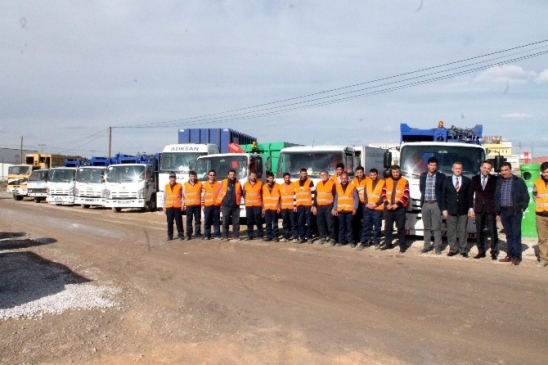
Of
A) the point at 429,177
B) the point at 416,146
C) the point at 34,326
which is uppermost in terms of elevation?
the point at 416,146

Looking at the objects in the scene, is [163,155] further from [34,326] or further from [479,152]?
[34,326]

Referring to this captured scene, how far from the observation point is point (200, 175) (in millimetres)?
16562

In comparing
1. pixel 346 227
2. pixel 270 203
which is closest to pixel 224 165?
pixel 270 203

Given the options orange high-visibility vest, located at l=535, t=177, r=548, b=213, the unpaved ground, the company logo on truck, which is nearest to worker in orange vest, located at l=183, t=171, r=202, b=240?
the unpaved ground

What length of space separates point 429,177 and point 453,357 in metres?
6.30

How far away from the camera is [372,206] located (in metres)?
11.3

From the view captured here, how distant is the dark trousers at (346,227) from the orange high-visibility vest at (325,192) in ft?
1.54

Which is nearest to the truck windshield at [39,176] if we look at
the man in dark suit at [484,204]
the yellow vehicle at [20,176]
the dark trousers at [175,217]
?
the yellow vehicle at [20,176]

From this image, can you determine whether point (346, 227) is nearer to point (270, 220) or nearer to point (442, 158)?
point (270, 220)

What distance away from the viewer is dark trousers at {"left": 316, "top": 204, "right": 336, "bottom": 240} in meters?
12.1

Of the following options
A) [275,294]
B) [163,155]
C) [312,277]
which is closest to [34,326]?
[275,294]

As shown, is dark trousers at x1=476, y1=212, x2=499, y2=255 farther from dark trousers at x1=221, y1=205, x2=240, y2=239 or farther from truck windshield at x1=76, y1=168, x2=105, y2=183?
truck windshield at x1=76, y1=168, x2=105, y2=183

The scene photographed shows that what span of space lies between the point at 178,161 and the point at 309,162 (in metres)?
7.32

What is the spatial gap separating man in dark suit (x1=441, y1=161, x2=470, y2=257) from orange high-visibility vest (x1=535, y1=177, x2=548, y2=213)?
131 cm
